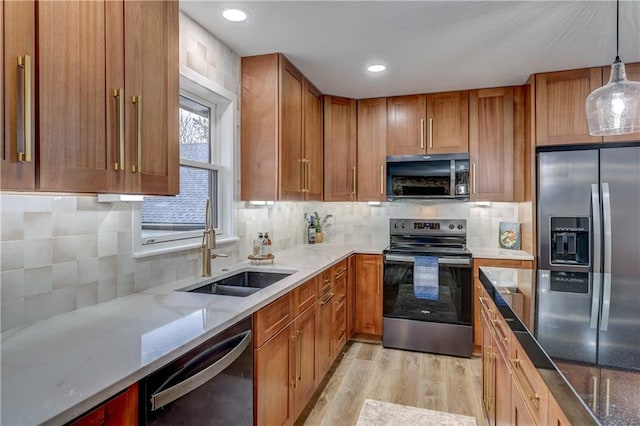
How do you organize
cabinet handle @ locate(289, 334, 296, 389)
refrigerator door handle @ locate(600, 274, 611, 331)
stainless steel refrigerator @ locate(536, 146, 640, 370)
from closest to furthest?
refrigerator door handle @ locate(600, 274, 611, 331), cabinet handle @ locate(289, 334, 296, 389), stainless steel refrigerator @ locate(536, 146, 640, 370)

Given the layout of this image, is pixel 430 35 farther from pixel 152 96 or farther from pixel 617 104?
pixel 152 96

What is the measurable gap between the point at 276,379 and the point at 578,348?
4.36 feet

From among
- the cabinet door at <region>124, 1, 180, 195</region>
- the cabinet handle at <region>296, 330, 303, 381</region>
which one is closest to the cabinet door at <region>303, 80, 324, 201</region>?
the cabinet handle at <region>296, 330, 303, 381</region>

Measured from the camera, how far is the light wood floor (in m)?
2.38

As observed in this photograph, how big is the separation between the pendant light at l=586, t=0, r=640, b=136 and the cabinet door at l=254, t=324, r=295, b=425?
1833 mm

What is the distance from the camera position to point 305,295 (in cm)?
222

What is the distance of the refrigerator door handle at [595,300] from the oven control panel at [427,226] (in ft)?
5.45

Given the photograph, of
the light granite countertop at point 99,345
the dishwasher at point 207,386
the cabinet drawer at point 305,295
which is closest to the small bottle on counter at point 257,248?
the cabinet drawer at point 305,295

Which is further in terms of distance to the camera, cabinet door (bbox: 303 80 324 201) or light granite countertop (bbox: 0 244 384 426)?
cabinet door (bbox: 303 80 324 201)

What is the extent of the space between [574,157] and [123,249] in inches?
129

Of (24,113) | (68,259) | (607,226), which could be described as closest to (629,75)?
(607,226)

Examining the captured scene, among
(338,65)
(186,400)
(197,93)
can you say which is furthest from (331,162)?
(186,400)

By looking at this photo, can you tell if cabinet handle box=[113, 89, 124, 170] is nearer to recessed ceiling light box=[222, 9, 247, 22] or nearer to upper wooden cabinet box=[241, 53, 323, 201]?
recessed ceiling light box=[222, 9, 247, 22]

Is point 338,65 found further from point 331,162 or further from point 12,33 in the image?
point 12,33
